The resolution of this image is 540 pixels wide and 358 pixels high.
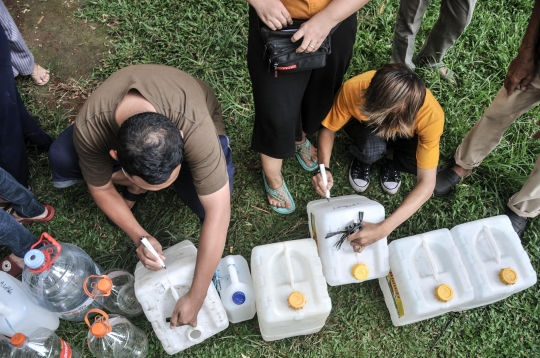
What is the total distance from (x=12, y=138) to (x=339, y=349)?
7.99 ft

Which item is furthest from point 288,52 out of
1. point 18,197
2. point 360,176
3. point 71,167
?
point 18,197

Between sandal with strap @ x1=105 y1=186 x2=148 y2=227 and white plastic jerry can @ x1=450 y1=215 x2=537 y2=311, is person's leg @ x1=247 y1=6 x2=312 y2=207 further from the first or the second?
white plastic jerry can @ x1=450 y1=215 x2=537 y2=311

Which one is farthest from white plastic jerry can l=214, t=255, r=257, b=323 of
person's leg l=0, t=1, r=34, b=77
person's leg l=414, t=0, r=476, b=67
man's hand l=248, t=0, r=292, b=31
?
person's leg l=414, t=0, r=476, b=67

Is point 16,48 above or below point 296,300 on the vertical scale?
above

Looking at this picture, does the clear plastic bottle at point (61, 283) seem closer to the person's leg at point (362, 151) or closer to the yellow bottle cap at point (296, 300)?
the yellow bottle cap at point (296, 300)

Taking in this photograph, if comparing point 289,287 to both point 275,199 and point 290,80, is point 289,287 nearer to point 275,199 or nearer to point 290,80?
point 275,199

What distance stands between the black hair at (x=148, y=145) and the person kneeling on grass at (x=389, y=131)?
3.60ft

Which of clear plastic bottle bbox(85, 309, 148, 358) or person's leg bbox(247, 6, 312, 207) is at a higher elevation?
person's leg bbox(247, 6, 312, 207)

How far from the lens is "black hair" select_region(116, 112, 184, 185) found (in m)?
1.66

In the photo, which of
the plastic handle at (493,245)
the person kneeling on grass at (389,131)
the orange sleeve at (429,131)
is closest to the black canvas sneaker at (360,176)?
the person kneeling on grass at (389,131)

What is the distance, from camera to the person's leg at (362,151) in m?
2.73

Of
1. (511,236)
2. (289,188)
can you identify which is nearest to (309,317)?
(289,188)

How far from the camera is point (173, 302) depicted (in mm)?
2268

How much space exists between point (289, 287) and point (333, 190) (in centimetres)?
97
